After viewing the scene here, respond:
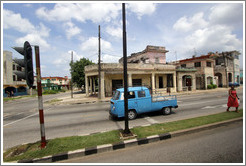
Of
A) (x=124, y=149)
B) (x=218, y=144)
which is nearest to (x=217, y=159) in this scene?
(x=218, y=144)

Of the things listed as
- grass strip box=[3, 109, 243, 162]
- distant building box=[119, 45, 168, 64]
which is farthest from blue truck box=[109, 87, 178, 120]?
distant building box=[119, 45, 168, 64]

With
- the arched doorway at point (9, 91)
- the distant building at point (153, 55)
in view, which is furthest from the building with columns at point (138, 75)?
the arched doorway at point (9, 91)

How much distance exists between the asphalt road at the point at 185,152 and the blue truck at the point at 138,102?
280cm

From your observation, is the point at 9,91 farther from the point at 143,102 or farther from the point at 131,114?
the point at 143,102

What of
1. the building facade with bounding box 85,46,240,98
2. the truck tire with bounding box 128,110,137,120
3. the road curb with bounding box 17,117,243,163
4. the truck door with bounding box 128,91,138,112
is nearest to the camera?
the road curb with bounding box 17,117,243,163

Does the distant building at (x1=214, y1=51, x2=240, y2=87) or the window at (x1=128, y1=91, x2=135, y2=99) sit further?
the distant building at (x1=214, y1=51, x2=240, y2=87)

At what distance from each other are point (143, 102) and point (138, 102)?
344 mm

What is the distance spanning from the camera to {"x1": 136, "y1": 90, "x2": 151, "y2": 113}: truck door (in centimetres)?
696

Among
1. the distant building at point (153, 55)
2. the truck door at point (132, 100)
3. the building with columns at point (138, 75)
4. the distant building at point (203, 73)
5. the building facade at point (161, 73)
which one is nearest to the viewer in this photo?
the truck door at point (132, 100)

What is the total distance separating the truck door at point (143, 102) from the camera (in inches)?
274

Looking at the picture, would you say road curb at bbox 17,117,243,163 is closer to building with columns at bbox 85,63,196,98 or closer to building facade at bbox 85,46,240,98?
building facade at bbox 85,46,240,98

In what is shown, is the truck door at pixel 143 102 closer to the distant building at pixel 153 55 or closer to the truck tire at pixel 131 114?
the truck tire at pixel 131 114

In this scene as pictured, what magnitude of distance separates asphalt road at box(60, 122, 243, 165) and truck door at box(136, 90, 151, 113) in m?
2.80

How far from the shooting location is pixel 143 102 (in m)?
7.03
